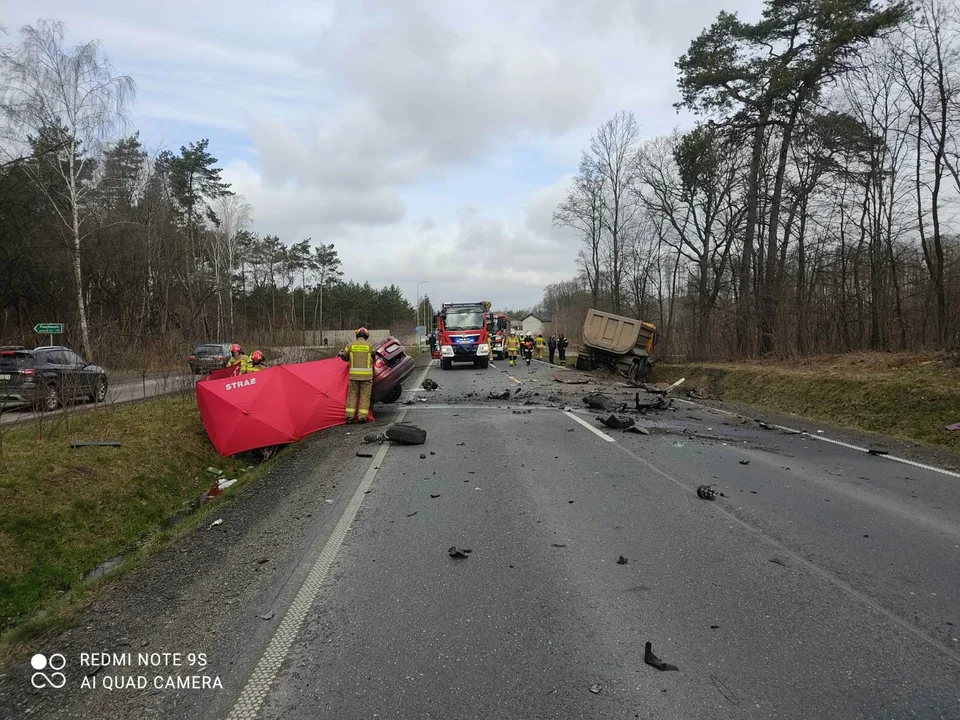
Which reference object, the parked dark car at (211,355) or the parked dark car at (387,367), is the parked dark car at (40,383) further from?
the parked dark car at (211,355)

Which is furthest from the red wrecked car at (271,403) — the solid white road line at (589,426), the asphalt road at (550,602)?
the solid white road line at (589,426)

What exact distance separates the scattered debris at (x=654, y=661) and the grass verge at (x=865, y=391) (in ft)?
29.8

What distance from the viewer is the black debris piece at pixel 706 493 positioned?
6121mm

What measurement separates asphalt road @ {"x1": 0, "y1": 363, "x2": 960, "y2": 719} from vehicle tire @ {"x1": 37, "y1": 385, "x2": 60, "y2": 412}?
4210mm

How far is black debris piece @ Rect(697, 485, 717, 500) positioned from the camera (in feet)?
20.1

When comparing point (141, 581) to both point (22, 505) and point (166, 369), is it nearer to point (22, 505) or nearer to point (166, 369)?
point (22, 505)

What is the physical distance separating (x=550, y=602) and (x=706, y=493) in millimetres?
3117

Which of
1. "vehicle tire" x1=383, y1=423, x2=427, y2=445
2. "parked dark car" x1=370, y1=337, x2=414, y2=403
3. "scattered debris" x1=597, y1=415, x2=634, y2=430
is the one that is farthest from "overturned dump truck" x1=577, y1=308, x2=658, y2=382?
"vehicle tire" x1=383, y1=423, x2=427, y2=445

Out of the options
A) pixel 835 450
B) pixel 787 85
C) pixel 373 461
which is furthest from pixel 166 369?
pixel 787 85

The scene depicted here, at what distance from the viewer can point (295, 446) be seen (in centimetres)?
984

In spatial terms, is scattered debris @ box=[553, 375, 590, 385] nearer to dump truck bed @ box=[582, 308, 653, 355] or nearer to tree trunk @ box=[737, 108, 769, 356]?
dump truck bed @ box=[582, 308, 653, 355]

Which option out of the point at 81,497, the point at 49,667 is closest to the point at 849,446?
the point at 49,667

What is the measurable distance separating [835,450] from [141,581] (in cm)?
942

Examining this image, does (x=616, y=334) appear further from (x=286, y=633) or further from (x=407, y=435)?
(x=286, y=633)
